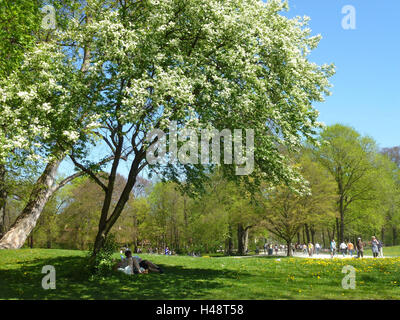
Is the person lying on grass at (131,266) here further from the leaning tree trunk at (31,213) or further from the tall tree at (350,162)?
the tall tree at (350,162)

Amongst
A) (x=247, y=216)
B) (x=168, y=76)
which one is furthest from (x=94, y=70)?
(x=247, y=216)

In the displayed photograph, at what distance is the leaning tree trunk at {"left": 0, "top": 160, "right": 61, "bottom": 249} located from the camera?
820 inches

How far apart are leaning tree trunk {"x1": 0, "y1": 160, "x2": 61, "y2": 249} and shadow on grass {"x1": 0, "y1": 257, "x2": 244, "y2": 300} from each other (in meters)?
5.00

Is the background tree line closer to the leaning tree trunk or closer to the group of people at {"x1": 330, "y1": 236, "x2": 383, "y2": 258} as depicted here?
the group of people at {"x1": 330, "y1": 236, "x2": 383, "y2": 258}

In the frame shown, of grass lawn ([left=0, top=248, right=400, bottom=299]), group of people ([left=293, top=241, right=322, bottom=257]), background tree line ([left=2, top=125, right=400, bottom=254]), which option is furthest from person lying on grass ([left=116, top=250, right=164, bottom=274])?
group of people ([left=293, top=241, right=322, bottom=257])

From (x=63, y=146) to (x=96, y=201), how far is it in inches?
1483

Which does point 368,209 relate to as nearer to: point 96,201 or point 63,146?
point 96,201

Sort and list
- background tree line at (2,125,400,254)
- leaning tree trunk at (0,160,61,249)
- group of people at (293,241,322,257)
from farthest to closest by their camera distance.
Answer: group of people at (293,241,322,257) < background tree line at (2,125,400,254) < leaning tree trunk at (0,160,61,249)

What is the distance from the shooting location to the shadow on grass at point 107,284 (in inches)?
408

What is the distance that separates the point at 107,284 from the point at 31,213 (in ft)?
37.1

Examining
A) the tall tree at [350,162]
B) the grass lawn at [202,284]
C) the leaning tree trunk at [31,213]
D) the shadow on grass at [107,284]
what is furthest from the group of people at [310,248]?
the leaning tree trunk at [31,213]

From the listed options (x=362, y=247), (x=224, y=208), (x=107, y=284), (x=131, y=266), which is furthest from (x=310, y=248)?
(x=107, y=284)

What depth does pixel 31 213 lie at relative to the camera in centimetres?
2106

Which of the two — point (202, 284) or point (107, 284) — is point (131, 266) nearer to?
point (107, 284)
